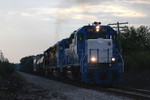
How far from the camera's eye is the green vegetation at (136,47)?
22938mm

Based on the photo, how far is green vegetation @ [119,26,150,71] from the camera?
2294 cm

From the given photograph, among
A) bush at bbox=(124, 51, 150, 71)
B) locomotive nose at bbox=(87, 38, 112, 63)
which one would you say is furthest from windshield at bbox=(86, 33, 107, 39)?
bush at bbox=(124, 51, 150, 71)

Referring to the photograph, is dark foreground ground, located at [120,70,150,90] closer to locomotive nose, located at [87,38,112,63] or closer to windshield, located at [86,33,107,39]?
locomotive nose, located at [87,38,112,63]

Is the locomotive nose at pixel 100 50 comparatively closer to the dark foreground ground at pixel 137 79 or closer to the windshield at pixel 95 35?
the windshield at pixel 95 35

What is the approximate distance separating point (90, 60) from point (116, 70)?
1521 mm

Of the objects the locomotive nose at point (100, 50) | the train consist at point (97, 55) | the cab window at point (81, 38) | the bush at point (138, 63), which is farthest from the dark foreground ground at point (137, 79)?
the cab window at point (81, 38)

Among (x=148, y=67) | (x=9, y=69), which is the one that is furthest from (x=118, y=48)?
(x=9, y=69)

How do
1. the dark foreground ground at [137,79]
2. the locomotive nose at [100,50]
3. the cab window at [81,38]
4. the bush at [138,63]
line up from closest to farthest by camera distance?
the locomotive nose at [100,50], the cab window at [81,38], the dark foreground ground at [137,79], the bush at [138,63]

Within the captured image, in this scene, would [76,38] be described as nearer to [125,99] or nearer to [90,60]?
[90,60]

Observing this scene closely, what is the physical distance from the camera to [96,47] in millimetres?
16797

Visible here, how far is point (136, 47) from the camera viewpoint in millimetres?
30562

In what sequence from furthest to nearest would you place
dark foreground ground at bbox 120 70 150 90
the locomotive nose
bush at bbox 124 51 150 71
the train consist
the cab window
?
1. bush at bbox 124 51 150 71
2. dark foreground ground at bbox 120 70 150 90
3. the cab window
4. the locomotive nose
5. the train consist

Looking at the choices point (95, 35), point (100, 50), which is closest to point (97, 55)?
point (100, 50)

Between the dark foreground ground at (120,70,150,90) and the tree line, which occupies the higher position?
the tree line
